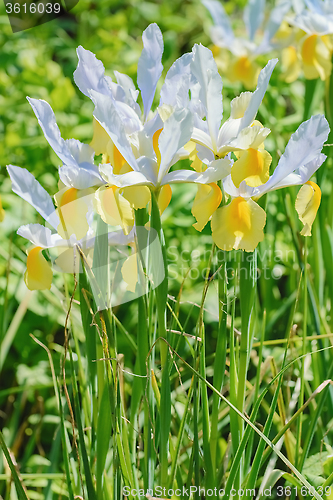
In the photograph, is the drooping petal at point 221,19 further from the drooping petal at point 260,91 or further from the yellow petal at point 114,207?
the yellow petal at point 114,207

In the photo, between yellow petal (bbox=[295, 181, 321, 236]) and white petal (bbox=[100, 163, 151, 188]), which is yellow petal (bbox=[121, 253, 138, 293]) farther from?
yellow petal (bbox=[295, 181, 321, 236])

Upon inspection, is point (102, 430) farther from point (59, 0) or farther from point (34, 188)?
point (59, 0)

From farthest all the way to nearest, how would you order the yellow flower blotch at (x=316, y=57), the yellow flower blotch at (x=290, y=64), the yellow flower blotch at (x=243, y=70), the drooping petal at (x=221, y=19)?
1. the drooping petal at (x=221, y=19)
2. the yellow flower blotch at (x=243, y=70)
3. the yellow flower blotch at (x=290, y=64)
4. the yellow flower blotch at (x=316, y=57)

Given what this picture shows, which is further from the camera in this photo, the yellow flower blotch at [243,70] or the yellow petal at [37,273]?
the yellow flower blotch at [243,70]

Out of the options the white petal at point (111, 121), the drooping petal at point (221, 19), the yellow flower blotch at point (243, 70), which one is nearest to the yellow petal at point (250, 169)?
the white petal at point (111, 121)

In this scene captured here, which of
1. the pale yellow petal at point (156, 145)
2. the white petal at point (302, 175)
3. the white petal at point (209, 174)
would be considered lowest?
the white petal at point (302, 175)

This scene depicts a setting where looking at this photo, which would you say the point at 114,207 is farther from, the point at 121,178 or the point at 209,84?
the point at 209,84

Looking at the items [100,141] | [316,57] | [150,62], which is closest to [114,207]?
[100,141]
